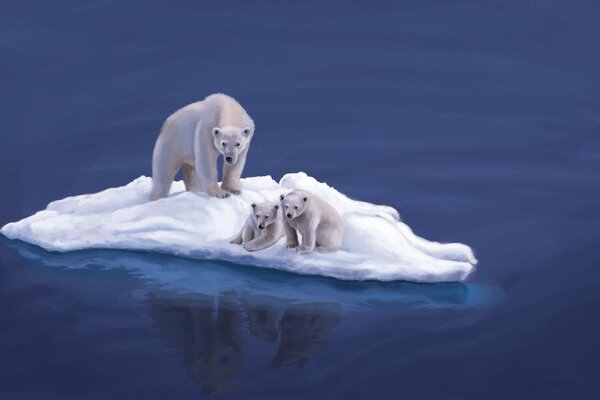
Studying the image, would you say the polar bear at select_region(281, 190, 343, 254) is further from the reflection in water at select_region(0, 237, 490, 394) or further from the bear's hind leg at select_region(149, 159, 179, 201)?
the bear's hind leg at select_region(149, 159, 179, 201)

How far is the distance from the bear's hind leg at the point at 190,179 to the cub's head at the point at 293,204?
121 centimetres

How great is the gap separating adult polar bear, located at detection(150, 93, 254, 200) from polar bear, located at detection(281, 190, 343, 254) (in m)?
0.67

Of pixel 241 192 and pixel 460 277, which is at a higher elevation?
pixel 241 192

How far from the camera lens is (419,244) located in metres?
8.44

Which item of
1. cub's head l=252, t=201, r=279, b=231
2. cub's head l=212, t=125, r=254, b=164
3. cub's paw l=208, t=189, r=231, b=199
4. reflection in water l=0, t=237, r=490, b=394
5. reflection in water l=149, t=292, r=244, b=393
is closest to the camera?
reflection in water l=149, t=292, r=244, b=393

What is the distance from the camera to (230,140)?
8.27 metres

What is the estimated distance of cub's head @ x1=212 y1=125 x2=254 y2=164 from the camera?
8.28 meters

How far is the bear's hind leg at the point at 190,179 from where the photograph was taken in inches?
349

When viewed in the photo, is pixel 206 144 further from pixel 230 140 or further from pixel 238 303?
pixel 238 303

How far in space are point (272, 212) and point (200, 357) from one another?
1.32 meters

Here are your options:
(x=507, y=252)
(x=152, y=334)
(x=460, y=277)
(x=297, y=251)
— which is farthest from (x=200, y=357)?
(x=507, y=252)

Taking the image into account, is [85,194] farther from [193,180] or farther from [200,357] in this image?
[200,357]

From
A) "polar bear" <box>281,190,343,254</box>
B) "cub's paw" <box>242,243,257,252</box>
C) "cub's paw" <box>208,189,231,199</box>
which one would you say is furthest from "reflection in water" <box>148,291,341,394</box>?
"cub's paw" <box>208,189,231,199</box>

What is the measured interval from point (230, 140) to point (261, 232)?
64cm
